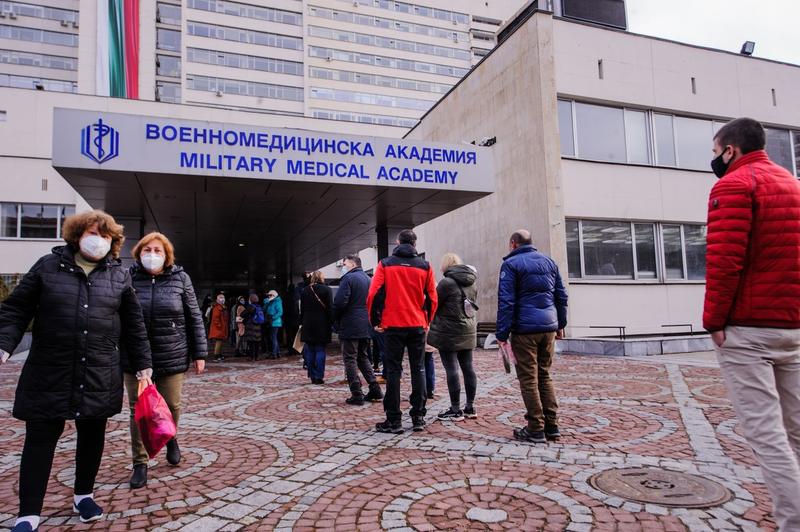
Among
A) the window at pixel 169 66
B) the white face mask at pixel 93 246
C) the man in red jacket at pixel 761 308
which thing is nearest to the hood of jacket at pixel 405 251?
the white face mask at pixel 93 246

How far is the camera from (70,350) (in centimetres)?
313

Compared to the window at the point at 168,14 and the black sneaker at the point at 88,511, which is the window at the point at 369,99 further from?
the black sneaker at the point at 88,511

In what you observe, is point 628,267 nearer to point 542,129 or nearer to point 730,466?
point 542,129

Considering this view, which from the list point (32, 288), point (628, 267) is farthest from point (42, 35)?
point (32, 288)

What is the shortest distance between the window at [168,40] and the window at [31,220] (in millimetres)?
36086

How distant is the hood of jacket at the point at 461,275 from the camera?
20.4ft

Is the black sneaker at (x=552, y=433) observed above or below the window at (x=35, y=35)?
below

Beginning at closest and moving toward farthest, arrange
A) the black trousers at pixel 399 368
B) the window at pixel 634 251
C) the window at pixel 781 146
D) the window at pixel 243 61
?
the black trousers at pixel 399 368, the window at pixel 634 251, the window at pixel 781 146, the window at pixel 243 61

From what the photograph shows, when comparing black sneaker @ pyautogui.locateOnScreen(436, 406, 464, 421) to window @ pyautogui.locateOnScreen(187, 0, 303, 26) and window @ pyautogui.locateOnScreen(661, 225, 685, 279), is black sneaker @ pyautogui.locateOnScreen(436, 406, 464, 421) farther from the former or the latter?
window @ pyautogui.locateOnScreen(187, 0, 303, 26)

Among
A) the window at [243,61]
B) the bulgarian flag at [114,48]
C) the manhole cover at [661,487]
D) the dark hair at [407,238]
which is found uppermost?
the window at [243,61]

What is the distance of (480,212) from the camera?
1903cm

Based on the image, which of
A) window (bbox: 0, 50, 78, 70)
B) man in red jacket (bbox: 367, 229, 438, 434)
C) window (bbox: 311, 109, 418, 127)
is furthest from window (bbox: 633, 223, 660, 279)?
window (bbox: 0, 50, 78, 70)

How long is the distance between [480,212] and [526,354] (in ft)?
47.6

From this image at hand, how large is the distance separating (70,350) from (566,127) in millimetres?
15111
